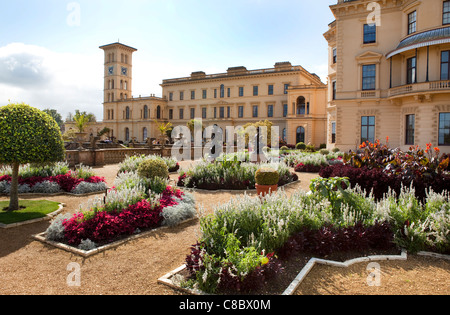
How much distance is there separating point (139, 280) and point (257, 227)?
2.10 metres

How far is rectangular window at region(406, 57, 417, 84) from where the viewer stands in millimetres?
21844

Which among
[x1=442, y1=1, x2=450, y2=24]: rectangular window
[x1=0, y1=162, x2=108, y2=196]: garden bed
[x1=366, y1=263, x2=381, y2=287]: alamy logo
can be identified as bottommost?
[x1=366, y1=263, x2=381, y2=287]: alamy logo

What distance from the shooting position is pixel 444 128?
67.8ft

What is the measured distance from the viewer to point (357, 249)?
541 cm

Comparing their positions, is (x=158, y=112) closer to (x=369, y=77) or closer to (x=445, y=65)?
(x=369, y=77)

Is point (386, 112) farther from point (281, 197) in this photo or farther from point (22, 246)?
point (22, 246)

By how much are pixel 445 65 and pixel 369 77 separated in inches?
204

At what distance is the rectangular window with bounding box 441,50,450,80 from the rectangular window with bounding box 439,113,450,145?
2638 mm

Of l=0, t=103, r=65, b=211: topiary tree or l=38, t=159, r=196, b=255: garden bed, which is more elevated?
l=0, t=103, r=65, b=211: topiary tree

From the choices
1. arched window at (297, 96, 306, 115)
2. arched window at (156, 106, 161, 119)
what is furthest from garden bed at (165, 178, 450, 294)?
arched window at (156, 106, 161, 119)

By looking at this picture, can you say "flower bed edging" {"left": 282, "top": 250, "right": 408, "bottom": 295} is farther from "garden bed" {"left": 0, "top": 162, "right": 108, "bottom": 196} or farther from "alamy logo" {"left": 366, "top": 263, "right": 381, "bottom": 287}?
"garden bed" {"left": 0, "top": 162, "right": 108, "bottom": 196}

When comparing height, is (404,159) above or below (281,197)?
above
